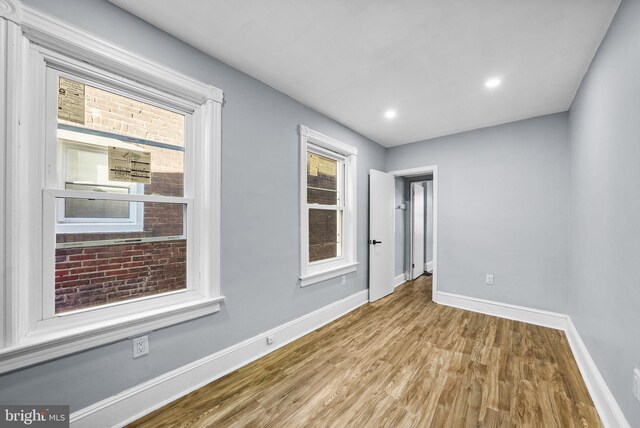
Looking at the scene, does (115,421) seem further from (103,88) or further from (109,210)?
(103,88)

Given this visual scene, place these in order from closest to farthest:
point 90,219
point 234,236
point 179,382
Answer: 1. point 90,219
2. point 179,382
3. point 234,236

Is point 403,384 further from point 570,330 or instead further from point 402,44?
point 402,44

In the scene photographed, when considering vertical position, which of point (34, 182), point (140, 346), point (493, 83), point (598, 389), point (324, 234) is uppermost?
point (493, 83)

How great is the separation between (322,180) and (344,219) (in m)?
0.63

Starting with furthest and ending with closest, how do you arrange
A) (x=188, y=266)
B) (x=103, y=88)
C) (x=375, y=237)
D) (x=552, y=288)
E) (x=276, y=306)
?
1. (x=375, y=237)
2. (x=552, y=288)
3. (x=276, y=306)
4. (x=188, y=266)
5. (x=103, y=88)

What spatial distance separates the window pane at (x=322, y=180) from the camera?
10.0 ft

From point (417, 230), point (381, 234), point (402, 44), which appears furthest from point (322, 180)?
point (417, 230)

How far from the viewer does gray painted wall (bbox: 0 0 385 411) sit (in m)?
1.33

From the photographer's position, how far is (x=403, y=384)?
187 centimetres

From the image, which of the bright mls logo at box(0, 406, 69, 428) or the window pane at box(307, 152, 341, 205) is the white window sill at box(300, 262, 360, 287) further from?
the bright mls logo at box(0, 406, 69, 428)

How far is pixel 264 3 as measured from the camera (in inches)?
57.3

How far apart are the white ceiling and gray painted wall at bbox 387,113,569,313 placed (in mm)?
537

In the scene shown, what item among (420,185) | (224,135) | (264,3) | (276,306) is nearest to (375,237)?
(276,306)

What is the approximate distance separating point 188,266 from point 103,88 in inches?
50.7
